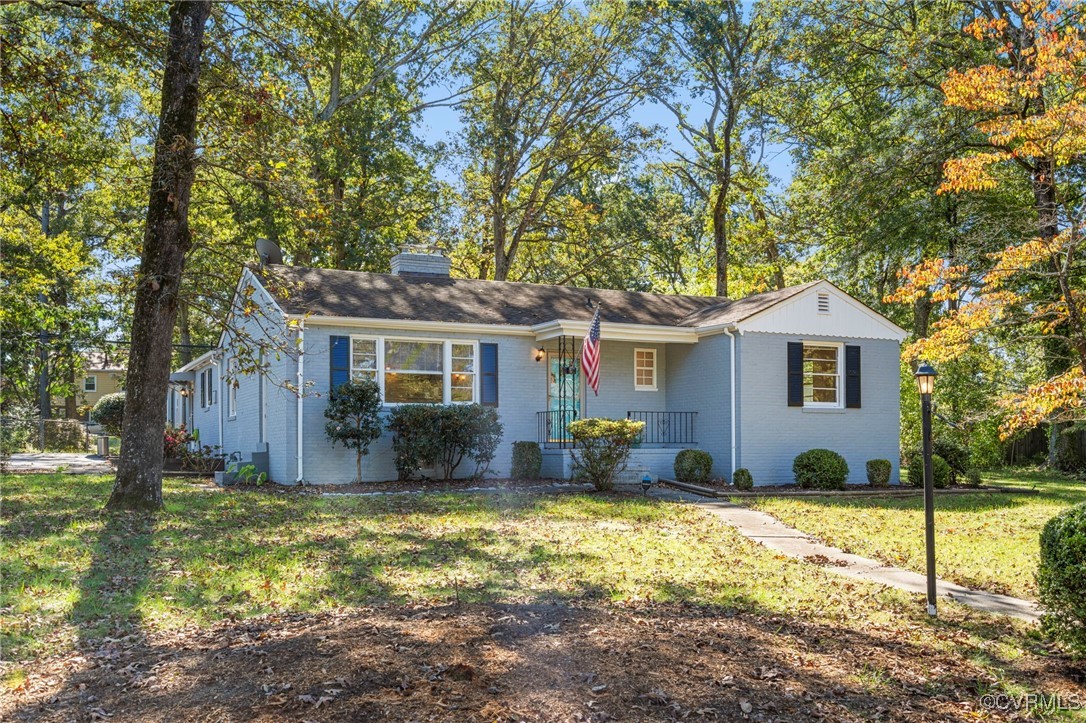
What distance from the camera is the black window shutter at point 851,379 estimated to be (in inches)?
640

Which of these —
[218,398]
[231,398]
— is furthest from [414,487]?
[218,398]

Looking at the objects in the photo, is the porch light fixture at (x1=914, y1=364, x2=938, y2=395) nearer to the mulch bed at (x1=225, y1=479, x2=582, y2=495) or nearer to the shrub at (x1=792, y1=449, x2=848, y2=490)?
the mulch bed at (x1=225, y1=479, x2=582, y2=495)

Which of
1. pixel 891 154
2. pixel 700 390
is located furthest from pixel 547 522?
pixel 891 154

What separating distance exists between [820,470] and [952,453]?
3.43 meters

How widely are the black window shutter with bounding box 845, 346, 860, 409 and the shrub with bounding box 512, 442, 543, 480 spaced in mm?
6355

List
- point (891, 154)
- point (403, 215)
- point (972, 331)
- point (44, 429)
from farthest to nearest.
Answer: point (44, 429) → point (403, 215) → point (891, 154) → point (972, 331)

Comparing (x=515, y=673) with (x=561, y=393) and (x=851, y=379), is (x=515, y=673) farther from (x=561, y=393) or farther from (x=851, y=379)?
(x=851, y=379)

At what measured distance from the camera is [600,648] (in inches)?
181

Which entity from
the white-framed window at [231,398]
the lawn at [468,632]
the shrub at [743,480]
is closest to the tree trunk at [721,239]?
the shrub at [743,480]

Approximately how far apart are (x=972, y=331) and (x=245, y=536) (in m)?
9.66

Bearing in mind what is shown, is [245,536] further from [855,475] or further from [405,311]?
[855,475]

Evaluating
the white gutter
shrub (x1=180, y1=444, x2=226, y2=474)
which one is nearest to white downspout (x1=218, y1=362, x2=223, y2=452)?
the white gutter

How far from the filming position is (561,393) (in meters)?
16.1

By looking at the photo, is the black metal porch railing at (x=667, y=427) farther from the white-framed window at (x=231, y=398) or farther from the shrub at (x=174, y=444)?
the shrub at (x=174, y=444)
